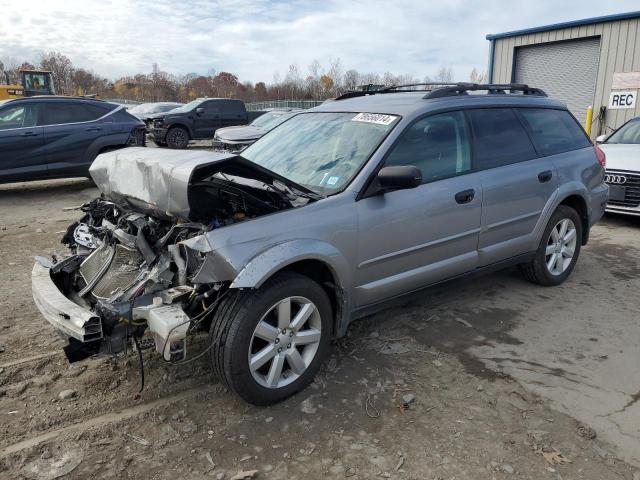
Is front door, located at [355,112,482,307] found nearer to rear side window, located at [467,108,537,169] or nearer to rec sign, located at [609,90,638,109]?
rear side window, located at [467,108,537,169]

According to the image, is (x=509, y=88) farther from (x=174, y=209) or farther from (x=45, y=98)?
(x=45, y=98)

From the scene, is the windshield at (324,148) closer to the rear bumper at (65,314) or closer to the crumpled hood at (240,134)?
the rear bumper at (65,314)

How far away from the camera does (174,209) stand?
116 inches

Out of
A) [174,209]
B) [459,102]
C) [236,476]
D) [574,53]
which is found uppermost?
[574,53]

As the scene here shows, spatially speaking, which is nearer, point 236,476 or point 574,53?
point 236,476

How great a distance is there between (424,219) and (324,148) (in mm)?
870

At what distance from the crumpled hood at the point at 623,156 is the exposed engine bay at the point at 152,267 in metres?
5.81

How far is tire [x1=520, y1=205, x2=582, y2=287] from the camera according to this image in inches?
182

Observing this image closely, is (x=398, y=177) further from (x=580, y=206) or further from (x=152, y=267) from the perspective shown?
(x=580, y=206)

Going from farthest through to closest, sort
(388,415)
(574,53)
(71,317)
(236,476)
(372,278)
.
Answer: (574,53) → (372,278) → (388,415) → (71,317) → (236,476)

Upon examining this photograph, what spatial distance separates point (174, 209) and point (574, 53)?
48.4 feet

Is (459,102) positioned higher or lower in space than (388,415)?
higher

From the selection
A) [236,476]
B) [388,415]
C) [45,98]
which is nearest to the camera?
[236,476]

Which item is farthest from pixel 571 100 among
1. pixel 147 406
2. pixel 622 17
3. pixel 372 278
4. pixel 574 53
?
pixel 147 406
